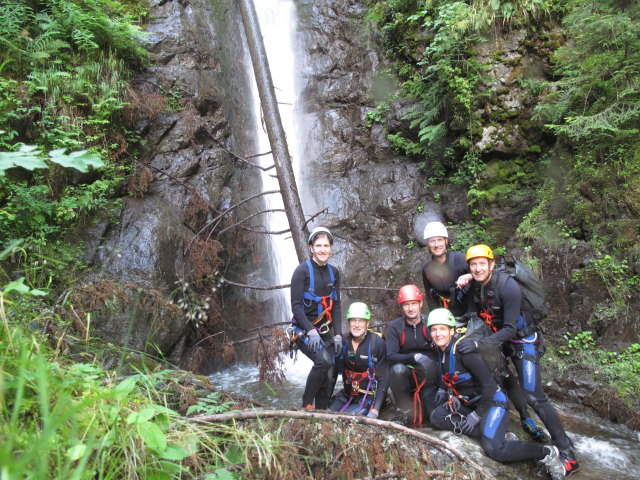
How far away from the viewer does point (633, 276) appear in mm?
5848

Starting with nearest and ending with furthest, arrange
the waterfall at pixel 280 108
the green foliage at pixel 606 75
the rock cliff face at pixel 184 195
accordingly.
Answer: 1. the green foliage at pixel 606 75
2. the rock cliff face at pixel 184 195
3. the waterfall at pixel 280 108

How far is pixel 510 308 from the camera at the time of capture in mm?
4188

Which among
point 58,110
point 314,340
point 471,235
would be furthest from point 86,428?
point 471,235

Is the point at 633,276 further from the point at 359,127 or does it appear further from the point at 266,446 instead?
the point at 359,127

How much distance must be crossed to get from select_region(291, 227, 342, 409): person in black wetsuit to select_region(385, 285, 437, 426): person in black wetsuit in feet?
2.37

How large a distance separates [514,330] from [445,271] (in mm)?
1087

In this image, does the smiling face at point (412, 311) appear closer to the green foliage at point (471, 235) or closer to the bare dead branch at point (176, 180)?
the green foliage at point (471, 235)

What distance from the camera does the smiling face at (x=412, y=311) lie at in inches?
185

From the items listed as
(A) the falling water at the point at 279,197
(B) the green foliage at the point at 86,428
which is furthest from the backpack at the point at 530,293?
(B) the green foliage at the point at 86,428

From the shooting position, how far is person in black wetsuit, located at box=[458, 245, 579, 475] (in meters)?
4.13

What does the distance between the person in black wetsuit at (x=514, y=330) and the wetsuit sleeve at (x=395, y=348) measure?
80 centimetres

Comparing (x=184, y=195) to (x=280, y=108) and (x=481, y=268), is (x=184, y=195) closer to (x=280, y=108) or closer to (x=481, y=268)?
(x=280, y=108)

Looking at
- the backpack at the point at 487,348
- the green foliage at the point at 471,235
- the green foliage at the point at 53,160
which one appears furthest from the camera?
the green foliage at the point at 471,235

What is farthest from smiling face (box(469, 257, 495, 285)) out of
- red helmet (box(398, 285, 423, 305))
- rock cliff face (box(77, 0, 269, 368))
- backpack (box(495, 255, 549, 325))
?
rock cliff face (box(77, 0, 269, 368))
